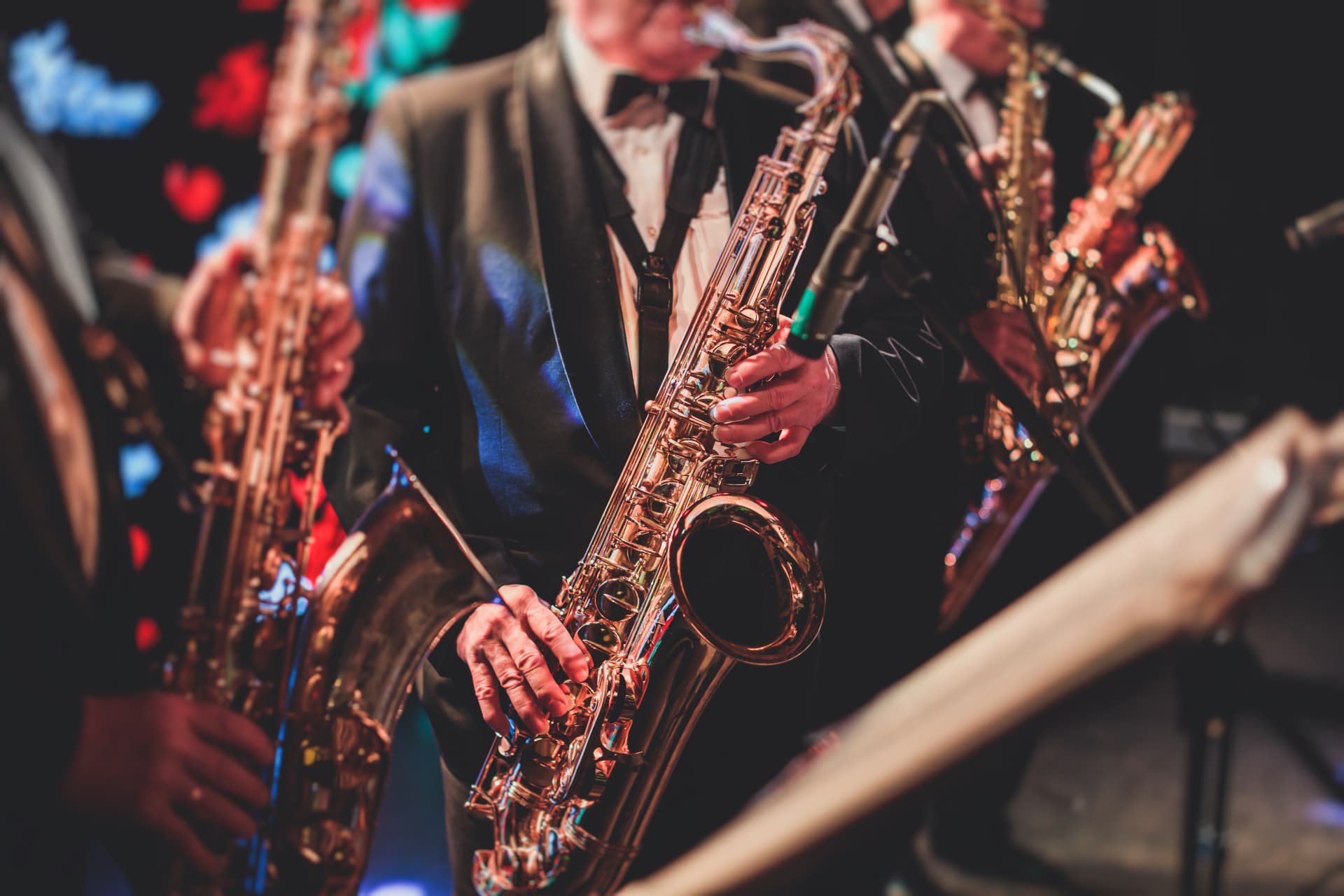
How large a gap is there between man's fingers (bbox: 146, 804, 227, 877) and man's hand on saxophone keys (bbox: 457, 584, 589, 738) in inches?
19.2

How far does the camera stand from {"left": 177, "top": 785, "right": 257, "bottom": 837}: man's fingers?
1443mm

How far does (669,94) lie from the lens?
191cm

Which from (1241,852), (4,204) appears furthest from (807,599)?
(1241,852)

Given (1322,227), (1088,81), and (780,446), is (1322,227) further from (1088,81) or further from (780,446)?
(780,446)

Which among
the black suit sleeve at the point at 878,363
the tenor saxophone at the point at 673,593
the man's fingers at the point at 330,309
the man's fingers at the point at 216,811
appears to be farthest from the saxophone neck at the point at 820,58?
the man's fingers at the point at 216,811

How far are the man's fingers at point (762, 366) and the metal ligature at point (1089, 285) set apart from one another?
3.57ft

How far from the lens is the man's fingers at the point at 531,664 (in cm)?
172

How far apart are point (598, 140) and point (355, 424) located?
0.73m

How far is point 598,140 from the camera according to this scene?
1883 millimetres

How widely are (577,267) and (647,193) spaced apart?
0.72ft

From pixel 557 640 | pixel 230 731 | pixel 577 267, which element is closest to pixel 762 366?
pixel 577 267

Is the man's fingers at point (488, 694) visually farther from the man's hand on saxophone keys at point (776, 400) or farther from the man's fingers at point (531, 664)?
the man's hand on saxophone keys at point (776, 400)

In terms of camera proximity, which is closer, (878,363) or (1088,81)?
(878,363)

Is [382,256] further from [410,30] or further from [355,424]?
[410,30]
